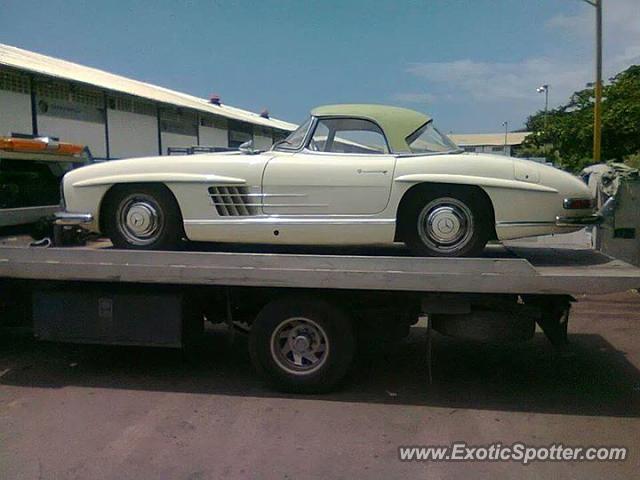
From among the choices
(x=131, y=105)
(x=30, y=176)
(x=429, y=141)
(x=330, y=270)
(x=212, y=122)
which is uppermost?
(x=212, y=122)

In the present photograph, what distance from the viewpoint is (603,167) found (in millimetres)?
8438

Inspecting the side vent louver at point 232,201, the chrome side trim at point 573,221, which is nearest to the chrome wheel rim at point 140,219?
the side vent louver at point 232,201

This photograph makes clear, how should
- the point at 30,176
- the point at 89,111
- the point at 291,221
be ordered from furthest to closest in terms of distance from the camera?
1. the point at 89,111
2. the point at 30,176
3. the point at 291,221

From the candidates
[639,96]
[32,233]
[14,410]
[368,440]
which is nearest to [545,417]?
[368,440]

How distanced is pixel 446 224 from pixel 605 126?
19.2 metres

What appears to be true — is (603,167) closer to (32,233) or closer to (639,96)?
(32,233)

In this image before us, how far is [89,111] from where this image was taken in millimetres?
17203

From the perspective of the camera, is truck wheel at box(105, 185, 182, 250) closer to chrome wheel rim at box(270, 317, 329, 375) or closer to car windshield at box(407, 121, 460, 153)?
chrome wheel rim at box(270, 317, 329, 375)

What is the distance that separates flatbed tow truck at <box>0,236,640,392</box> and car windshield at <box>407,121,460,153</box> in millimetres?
920

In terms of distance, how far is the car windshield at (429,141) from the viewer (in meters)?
4.80

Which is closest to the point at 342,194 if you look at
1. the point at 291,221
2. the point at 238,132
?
the point at 291,221

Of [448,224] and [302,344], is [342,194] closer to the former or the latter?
[448,224]

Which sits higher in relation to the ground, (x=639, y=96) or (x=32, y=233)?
(x=639, y=96)

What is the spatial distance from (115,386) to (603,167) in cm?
711
